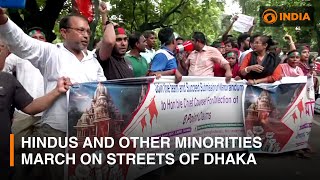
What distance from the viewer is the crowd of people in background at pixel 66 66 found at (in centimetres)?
337

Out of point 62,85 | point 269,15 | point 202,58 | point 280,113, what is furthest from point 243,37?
point 269,15

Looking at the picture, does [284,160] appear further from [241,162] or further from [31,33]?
[31,33]

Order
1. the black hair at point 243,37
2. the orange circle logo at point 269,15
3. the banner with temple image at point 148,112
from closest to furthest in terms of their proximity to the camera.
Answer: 1. the banner with temple image at point 148,112
2. the black hair at point 243,37
3. the orange circle logo at point 269,15

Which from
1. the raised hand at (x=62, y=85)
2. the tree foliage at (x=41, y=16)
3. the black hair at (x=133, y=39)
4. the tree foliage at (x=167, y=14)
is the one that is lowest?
the raised hand at (x=62, y=85)

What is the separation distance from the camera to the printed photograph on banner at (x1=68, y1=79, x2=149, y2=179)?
13.6 feet

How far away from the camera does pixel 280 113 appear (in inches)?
263

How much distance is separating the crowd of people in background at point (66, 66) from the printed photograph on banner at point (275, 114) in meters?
0.20

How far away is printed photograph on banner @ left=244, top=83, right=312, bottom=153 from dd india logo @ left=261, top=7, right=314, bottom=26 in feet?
81.8

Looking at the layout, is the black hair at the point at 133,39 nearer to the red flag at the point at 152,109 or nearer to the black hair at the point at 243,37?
the red flag at the point at 152,109

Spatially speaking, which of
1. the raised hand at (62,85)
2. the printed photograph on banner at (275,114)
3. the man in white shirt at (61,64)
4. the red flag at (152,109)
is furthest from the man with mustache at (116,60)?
the printed photograph on banner at (275,114)

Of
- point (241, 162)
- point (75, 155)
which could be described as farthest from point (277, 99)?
point (75, 155)

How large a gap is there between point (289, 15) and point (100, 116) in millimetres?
29711

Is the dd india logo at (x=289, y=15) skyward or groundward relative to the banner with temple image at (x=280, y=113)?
skyward

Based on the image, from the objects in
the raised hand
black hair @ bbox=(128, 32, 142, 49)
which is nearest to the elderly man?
black hair @ bbox=(128, 32, 142, 49)
